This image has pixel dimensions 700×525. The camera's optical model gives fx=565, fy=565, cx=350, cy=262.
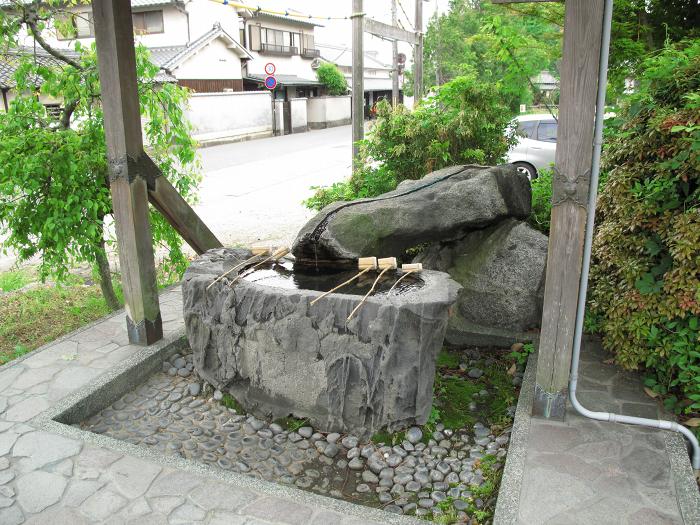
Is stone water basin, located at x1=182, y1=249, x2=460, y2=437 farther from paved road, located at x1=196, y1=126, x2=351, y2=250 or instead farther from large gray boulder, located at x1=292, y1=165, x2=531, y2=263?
paved road, located at x1=196, y1=126, x2=351, y2=250

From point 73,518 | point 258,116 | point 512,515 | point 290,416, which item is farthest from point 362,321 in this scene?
point 258,116

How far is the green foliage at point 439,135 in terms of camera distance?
7.33 meters

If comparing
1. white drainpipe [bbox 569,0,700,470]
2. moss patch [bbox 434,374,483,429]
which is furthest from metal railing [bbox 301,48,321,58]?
white drainpipe [bbox 569,0,700,470]

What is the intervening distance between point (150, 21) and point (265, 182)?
16.2 m

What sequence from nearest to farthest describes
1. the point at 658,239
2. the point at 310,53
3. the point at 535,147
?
the point at 658,239
the point at 535,147
the point at 310,53

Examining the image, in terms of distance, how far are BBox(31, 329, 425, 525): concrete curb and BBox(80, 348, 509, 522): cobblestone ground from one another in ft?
0.41

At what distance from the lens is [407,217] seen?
199 inches

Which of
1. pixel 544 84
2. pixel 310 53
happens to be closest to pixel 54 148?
pixel 544 84

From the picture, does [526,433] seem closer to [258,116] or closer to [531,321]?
[531,321]

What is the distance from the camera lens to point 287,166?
18703mm

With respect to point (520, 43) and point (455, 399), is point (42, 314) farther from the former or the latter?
point (520, 43)

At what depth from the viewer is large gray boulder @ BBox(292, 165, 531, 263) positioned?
4910 mm

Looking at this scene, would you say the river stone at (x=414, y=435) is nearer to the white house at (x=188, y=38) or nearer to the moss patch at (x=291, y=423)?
the moss patch at (x=291, y=423)

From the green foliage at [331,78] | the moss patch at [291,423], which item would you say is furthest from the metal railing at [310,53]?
the moss patch at [291,423]
